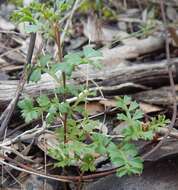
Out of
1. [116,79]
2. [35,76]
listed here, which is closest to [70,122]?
[35,76]

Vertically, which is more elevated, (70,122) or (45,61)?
(45,61)

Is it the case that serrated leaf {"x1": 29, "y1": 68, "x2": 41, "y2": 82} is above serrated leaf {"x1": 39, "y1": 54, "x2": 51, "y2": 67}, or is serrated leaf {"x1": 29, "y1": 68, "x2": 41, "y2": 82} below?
below

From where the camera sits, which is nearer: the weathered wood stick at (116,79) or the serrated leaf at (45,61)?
the serrated leaf at (45,61)

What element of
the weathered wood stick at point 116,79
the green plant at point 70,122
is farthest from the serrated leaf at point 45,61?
the weathered wood stick at point 116,79

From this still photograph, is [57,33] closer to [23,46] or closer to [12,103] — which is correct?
[12,103]

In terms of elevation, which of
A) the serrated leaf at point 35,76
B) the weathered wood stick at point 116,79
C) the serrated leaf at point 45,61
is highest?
the serrated leaf at point 45,61

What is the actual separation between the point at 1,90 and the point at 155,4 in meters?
1.32

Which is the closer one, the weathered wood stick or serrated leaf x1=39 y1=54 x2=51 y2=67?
serrated leaf x1=39 y1=54 x2=51 y2=67

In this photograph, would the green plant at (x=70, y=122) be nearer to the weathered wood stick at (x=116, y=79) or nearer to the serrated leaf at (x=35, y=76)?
the serrated leaf at (x=35, y=76)

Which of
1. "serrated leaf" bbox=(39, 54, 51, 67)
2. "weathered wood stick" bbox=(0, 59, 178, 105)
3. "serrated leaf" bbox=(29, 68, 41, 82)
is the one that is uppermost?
"serrated leaf" bbox=(39, 54, 51, 67)

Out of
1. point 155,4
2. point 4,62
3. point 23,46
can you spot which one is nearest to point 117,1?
point 155,4

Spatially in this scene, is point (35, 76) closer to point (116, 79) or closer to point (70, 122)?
point (70, 122)

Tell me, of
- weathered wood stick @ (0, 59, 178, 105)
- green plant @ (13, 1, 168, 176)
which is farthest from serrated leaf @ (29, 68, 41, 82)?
weathered wood stick @ (0, 59, 178, 105)

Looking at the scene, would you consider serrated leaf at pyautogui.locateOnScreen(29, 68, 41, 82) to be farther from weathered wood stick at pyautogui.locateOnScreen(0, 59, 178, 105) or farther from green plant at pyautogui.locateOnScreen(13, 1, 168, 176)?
weathered wood stick at pyautogui.locateOnScreen(0, 59, 178, 105)
